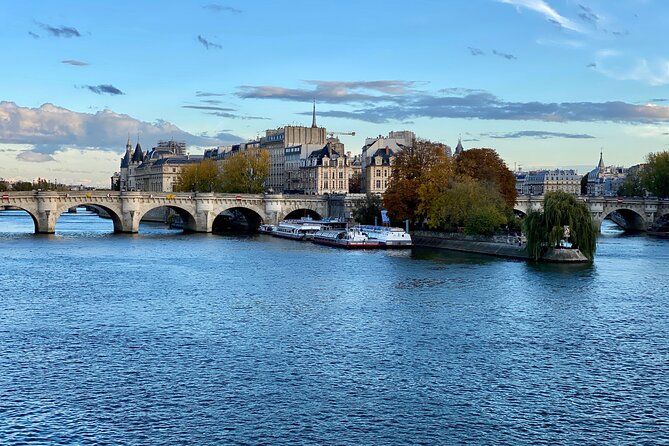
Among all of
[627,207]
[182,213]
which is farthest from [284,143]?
[627,207]

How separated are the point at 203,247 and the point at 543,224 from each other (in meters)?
29.7

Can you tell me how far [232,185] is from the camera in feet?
397

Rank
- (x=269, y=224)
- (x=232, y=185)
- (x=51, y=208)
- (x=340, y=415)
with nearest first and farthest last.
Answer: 1. (x=340, y=415)
2. (x=51, y=208)
3. (x=269, y=224)
4. (x=232, y=185)

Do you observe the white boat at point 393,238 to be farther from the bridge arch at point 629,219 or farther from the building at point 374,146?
the building at point 374,146

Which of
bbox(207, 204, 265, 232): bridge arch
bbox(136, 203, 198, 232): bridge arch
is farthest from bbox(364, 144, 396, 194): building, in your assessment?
bbox(136, 203, 198, 232): bridge arch

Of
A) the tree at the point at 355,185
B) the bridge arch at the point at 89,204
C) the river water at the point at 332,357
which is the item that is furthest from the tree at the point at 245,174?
the river water at the point at 332,357

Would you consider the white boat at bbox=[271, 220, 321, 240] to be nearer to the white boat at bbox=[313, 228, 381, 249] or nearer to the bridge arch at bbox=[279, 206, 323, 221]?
the white boat at bbox=[313, 228, 381, 249]

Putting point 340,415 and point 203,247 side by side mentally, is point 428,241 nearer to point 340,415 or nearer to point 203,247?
point 203,247

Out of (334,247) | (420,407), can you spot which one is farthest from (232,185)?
(420,407)

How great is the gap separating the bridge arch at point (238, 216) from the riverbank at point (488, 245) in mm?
26999

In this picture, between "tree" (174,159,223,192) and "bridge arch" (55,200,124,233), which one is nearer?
"bridge arch" (55,200,124,233)

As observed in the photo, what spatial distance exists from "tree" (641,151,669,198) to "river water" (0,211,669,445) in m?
71.0

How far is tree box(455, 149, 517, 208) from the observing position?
8594 cm

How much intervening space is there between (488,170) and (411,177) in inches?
312
